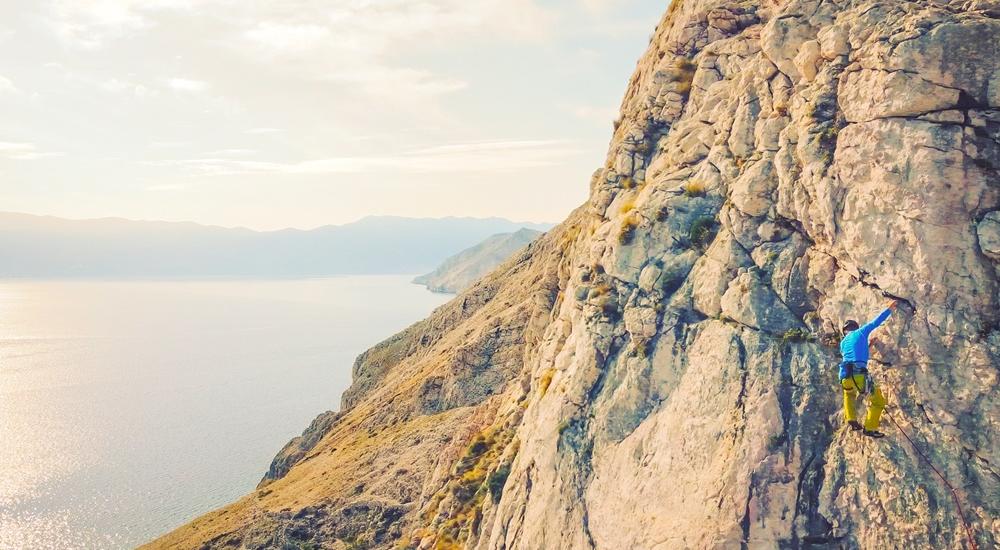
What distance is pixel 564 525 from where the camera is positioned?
69.2 ft

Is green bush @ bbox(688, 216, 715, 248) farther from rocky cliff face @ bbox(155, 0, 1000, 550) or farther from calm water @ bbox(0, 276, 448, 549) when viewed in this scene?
calm water @ bbox(0, 276, 448, 549)

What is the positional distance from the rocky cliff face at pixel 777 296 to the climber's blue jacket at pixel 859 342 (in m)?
0.76

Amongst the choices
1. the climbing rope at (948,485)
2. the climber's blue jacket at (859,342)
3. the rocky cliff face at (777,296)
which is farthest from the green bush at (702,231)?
the climbing rope at (948,485)

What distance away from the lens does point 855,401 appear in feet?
49.6

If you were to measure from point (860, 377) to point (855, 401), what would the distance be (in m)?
0.84

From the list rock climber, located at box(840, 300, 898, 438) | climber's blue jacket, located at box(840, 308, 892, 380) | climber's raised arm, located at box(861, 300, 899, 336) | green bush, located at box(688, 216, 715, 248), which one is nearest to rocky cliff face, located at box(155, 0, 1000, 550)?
green bush, located at box(688, 216, 715, 248)

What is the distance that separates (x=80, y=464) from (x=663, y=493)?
370 ft

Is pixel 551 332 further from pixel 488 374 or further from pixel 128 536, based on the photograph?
pixel 128 536

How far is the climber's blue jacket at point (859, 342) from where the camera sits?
14469 mm

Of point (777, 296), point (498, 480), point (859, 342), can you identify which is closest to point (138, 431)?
point (498, 480)

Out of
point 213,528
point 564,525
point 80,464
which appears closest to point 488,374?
point 213,528

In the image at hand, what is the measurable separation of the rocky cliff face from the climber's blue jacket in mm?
756

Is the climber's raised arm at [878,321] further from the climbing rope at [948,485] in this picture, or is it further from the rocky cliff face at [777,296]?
the climbing rope at [948,485]

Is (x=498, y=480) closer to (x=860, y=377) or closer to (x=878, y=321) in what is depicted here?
(x=860, y=377)
